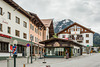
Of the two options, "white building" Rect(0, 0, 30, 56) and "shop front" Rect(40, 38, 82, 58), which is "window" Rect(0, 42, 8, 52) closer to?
"white building" Rect(0, 0, 30, 56)

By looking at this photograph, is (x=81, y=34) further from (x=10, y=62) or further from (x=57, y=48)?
(x=10, y=62)

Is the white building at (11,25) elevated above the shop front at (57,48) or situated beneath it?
elevated above

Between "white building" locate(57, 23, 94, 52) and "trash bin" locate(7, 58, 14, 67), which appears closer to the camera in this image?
→ "trash bin" locate(7, 58, 14, 67)

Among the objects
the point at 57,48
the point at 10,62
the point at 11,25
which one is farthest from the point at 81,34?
the point at 10,62

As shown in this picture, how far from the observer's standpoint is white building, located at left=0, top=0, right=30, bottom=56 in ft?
85.1

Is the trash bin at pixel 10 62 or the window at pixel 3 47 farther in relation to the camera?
the window at pixel 3 47

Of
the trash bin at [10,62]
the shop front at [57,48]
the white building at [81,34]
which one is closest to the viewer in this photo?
the trash bin at [10,62]

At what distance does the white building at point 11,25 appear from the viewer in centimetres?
2595

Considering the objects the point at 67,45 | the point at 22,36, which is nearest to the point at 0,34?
the point at 22,36

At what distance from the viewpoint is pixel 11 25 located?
29.4 m

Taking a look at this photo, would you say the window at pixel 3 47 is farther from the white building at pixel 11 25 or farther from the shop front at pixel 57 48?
the shop front at pixel 57 48

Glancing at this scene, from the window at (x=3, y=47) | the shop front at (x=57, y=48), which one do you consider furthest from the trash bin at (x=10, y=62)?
the shop front at (x=57, y=48)

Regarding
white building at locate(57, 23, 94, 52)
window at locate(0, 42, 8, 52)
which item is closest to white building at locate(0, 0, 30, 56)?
window at locate(0, 42, 8, 52)

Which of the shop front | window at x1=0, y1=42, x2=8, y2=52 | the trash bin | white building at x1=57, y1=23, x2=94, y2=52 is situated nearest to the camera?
the trash bin
